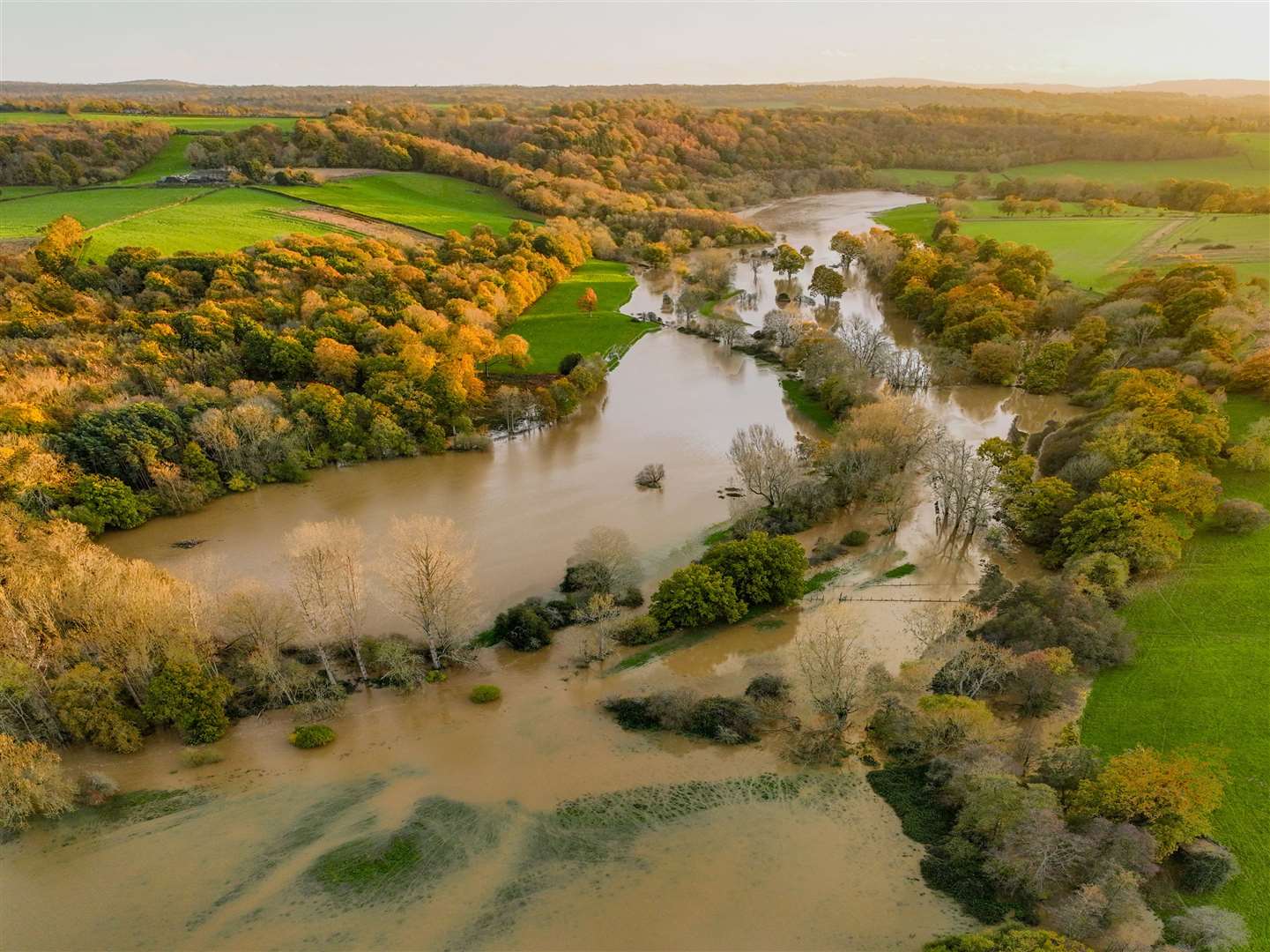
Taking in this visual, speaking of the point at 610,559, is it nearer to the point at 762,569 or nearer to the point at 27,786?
the point at 762,569

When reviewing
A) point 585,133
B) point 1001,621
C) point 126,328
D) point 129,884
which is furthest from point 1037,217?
point 129,884

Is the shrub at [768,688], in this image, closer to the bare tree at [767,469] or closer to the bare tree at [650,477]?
the bare tree at [767,469]

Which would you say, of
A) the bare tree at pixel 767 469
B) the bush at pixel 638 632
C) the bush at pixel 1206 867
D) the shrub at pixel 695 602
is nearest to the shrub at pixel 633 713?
the bush at pixel 638 632

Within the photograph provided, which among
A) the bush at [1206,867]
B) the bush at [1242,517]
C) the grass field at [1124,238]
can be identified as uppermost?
the grass field at [1124,238]

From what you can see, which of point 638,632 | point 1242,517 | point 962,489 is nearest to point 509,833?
point 638,632

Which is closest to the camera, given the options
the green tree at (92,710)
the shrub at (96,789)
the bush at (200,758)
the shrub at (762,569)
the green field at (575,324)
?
the shrub at (96,789)

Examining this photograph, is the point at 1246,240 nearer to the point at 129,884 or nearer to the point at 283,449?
the point at 283,449

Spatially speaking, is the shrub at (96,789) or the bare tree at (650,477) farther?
the bare tree at (650,477)
